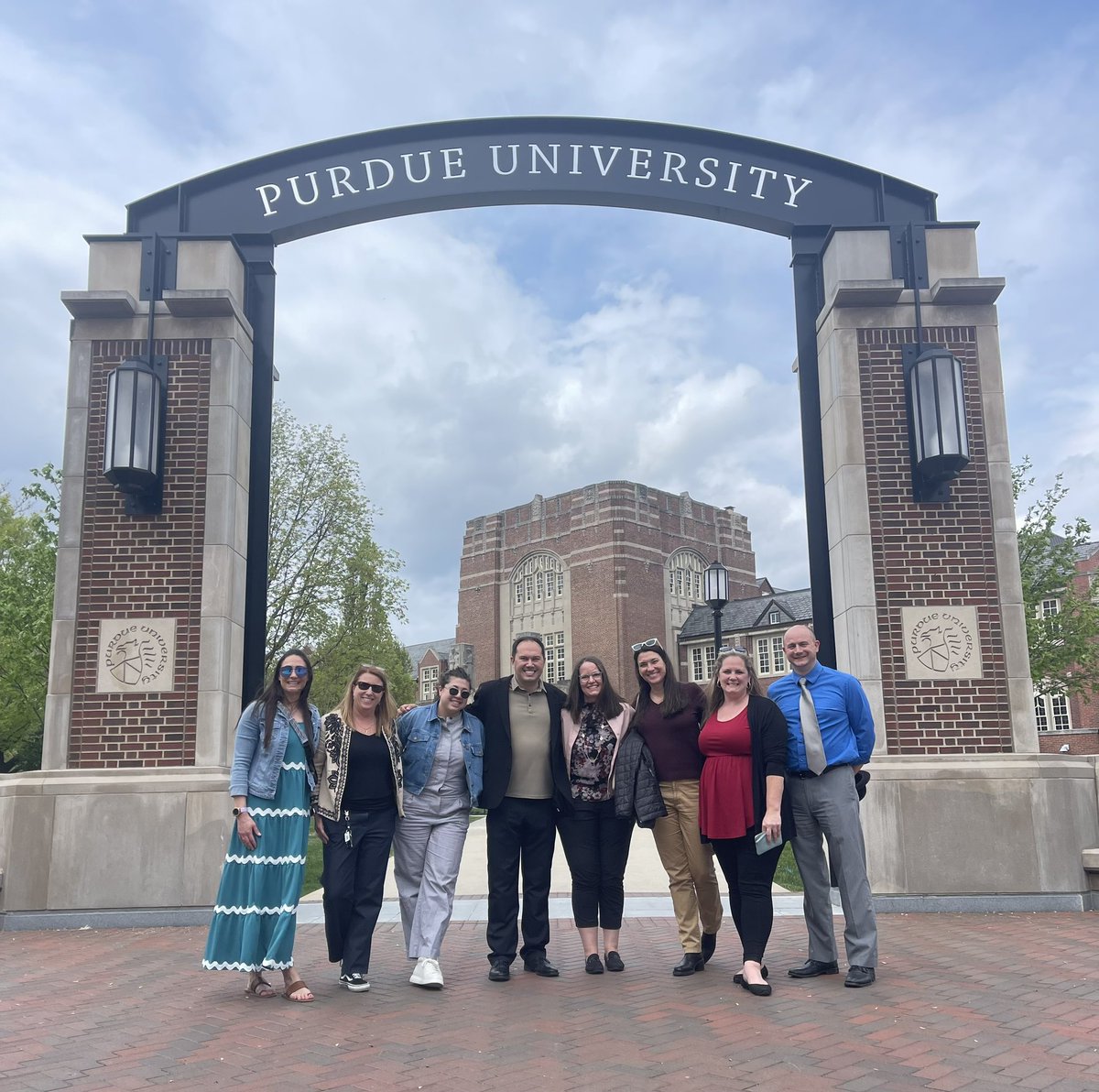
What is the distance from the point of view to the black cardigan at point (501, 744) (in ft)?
19.1

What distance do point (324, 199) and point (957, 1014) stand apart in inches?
316

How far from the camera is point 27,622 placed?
20.8 meters

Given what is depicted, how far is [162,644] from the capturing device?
27.3 ft

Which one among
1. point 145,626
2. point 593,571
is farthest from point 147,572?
point 593,571

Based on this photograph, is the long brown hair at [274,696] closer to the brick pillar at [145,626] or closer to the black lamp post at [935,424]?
the brick pillar at [145,626]

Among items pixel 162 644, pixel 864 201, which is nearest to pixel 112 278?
pixel 162 644

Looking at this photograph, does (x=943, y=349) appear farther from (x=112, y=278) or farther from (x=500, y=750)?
(x=112, y=278)

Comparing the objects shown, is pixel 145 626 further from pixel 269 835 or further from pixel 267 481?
pixel 269 835

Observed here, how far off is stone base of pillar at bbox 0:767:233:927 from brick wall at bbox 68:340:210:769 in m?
0.29

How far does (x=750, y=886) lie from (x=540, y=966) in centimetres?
124

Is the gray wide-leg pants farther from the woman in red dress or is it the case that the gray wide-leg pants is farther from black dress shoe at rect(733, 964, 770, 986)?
black dress shoe at rect(733, 964, 770, 986)

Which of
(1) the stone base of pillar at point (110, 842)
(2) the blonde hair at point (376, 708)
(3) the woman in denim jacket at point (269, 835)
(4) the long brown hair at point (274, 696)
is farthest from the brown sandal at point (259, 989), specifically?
(1) the stone base of pillar at point (110, 842)

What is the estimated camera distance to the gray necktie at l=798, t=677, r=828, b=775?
18.4ft

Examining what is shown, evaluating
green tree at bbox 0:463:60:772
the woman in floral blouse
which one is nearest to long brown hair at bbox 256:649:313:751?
the woman in floral blouse
